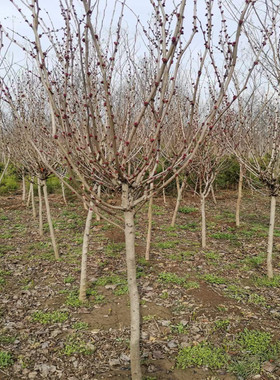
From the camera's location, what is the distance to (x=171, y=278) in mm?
5289

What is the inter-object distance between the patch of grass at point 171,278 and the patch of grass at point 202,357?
1661 mm

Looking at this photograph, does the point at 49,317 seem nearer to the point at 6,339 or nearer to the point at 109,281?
the point at 6,339

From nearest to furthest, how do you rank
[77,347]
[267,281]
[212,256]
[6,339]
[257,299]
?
1. [77,347]
2. [6,339]
3. [257,299]
4. [267,281]
5. [212,256]

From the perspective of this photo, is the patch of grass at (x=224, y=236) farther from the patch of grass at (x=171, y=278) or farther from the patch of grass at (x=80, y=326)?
the patch of grass at (x=80, y=326)

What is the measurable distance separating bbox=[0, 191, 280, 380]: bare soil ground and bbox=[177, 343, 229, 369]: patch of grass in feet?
0.27

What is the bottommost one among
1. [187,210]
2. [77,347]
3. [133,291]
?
[77,347]

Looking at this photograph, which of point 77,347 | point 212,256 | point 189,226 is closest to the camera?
point 77,347

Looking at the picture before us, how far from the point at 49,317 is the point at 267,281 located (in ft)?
12.4

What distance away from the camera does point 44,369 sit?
3268 mm

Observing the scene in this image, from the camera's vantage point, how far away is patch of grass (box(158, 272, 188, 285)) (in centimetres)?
519

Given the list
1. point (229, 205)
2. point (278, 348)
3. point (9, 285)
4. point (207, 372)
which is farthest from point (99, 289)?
point (229, 205)

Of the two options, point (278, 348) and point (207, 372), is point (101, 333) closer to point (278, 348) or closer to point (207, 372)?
point (207, 372)

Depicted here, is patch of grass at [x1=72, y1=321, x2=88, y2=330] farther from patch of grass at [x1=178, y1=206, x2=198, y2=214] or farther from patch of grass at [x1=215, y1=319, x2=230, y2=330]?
patch of grass at [x1=178, y1=206, x2=198, y2=214]

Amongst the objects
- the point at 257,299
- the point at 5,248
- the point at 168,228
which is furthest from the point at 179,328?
the point at 5,248
